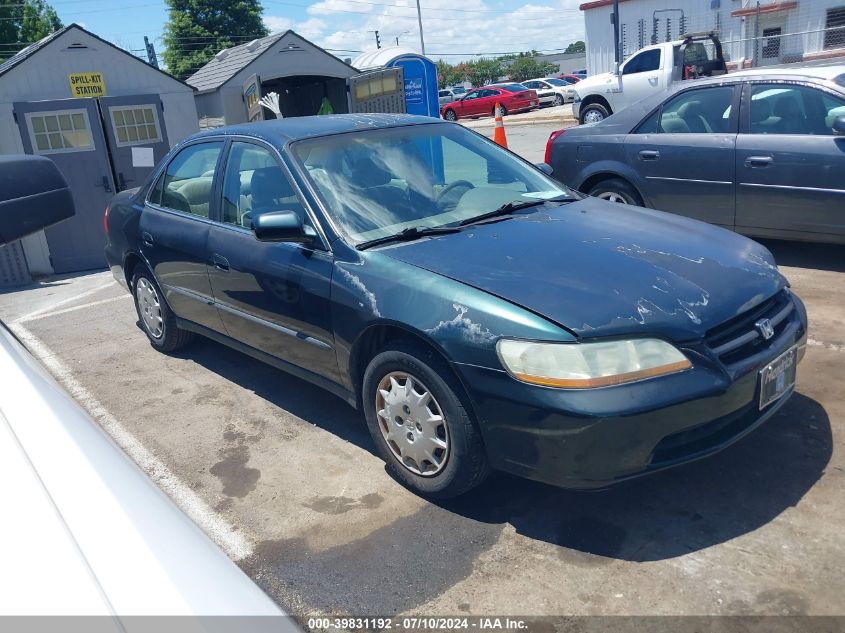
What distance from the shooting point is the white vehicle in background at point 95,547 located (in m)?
1.14

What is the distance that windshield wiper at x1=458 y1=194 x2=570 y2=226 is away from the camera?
374 centimetres

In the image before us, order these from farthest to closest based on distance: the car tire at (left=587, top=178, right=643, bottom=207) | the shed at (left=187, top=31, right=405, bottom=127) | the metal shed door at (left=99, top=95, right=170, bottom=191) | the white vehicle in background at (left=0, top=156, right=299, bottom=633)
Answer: the shed at (left=187, top=31, right=405, bottom=127)
the metal shed door at (left=99, top=95, right=170, bottom=191)
the car tire at (left=587, top=178, right=643, bottom=207)
the white vehicle in background at (left=0, top=156, right=299, bottom=633)

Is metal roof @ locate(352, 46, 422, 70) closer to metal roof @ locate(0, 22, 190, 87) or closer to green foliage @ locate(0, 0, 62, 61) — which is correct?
metal roof @ locate(0, 22, 190, 87)

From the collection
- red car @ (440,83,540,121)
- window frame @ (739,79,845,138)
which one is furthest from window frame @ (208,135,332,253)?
red car @ (440,83,540,121)

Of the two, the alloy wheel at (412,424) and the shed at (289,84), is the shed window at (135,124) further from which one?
the alloy wheel at (412,424)

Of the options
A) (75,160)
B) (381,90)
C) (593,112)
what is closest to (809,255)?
(381,90)

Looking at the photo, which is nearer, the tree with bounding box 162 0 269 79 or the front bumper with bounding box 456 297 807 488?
the front bumper with bounding box 456 297 807 488

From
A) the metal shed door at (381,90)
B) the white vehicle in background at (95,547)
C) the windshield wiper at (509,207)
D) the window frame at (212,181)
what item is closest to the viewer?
the white vehicle in background at (95,547)

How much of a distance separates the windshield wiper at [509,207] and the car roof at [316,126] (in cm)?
87

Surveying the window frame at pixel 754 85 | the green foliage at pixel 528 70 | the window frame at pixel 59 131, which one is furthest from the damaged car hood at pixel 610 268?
the green foliage at pixel 528 70

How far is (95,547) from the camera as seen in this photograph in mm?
1256

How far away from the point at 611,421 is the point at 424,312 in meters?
0.86

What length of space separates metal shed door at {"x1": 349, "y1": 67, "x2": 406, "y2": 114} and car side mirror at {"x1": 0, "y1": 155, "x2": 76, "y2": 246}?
360 inches

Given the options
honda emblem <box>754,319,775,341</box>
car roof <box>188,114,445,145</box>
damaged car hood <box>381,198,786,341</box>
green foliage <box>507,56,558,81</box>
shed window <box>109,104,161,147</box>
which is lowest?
honda emblem <box>754,319,775,341</box>
